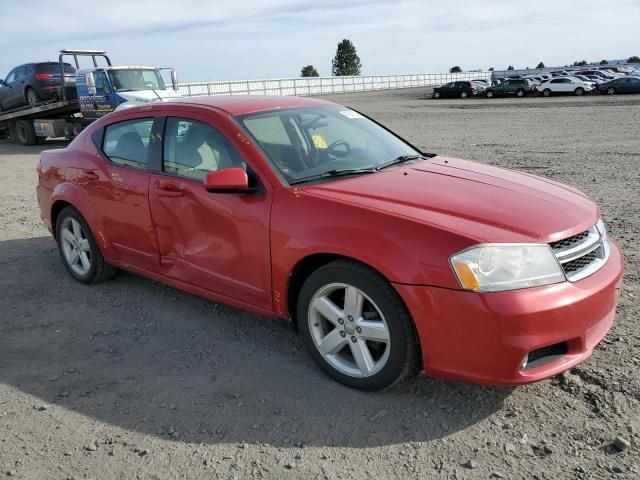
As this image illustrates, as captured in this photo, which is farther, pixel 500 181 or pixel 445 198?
pixel 500 181

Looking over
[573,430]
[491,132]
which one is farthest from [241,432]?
[491,132]

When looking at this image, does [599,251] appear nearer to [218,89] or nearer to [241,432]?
[241,432]

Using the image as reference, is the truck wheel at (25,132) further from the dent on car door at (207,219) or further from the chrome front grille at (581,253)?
the chrome front grille at (581,253)

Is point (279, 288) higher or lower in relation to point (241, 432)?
higher

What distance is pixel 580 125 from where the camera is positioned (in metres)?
18.2

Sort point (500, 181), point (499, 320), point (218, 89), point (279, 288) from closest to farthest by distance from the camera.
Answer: point (499, 320)
point (279, 288)
point (500, 181)
point (218, 89)

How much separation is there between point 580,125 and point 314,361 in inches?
686

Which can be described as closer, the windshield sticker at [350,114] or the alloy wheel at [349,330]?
the alloy wheel at [349,330]

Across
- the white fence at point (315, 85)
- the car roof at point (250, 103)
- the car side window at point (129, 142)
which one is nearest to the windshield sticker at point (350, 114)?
the car roof at point (250, 103)

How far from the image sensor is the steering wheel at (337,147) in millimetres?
3938

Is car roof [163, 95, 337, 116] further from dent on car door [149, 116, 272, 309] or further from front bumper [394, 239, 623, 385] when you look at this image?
front bumper [394, 239, 623, 385]

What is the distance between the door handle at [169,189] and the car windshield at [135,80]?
13.7 meters

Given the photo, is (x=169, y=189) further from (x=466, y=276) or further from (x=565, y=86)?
(x=565, y=86)

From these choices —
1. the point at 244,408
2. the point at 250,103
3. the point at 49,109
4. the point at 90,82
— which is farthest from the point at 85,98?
the point at 244,408
